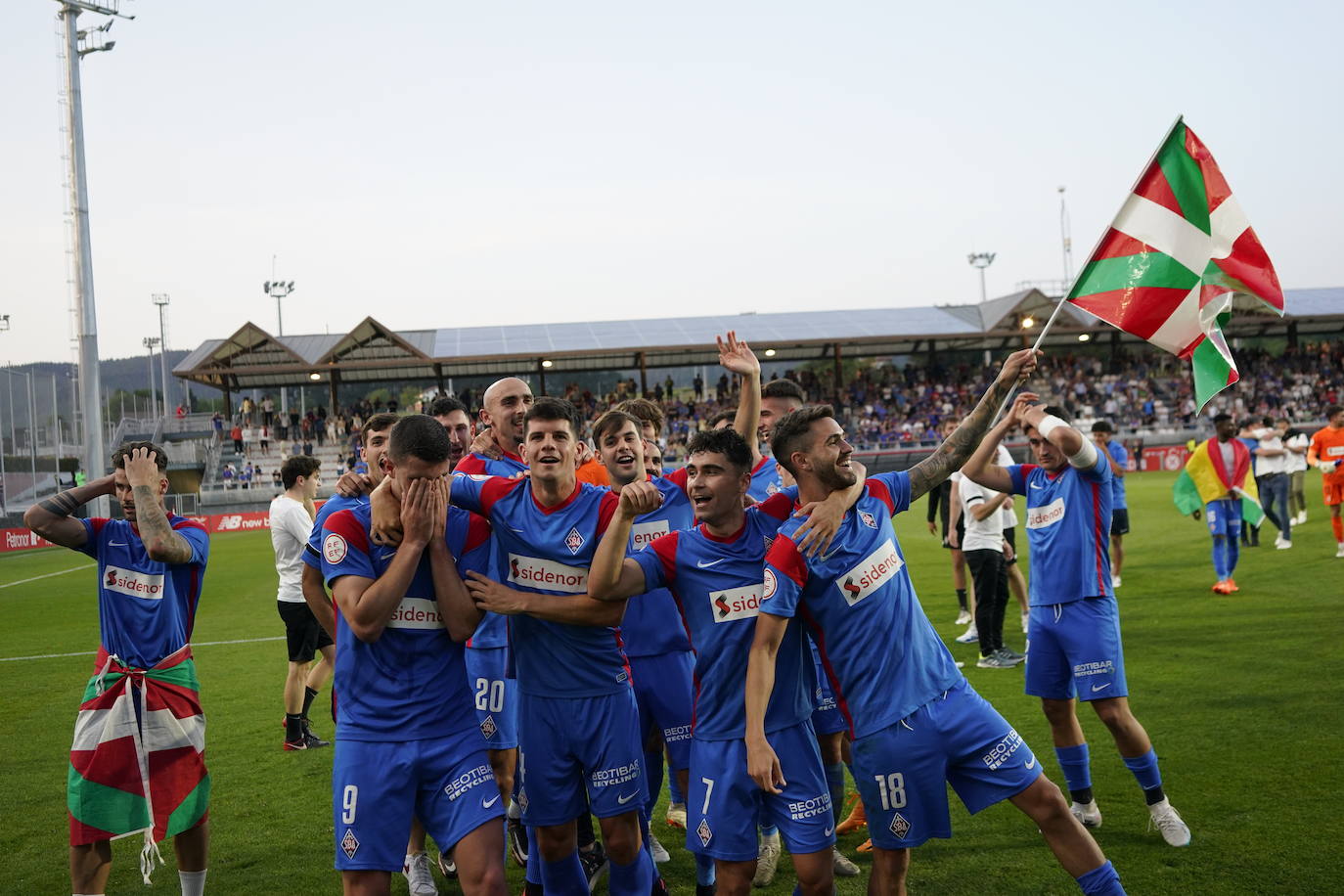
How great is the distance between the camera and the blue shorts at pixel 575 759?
4449 millimetres

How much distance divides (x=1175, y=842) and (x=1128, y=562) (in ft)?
41.5

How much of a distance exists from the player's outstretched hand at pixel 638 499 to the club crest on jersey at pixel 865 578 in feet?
2.78

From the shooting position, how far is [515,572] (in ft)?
15.0

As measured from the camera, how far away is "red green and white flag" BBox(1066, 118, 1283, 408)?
5434 mm

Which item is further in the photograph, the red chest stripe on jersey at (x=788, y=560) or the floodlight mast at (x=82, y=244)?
the floodlight mast at (x=82, y=244)

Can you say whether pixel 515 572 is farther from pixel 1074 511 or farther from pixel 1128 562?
pixel 1128 562

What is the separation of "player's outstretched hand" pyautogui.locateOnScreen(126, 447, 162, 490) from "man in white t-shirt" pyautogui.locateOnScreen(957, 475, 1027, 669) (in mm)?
7599

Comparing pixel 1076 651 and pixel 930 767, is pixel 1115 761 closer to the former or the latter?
pixel 1076 651

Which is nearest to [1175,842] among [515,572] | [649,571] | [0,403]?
[649,571]

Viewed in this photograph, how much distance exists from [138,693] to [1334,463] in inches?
671

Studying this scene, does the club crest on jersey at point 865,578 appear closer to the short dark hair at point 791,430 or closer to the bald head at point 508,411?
the short dark hair at point 791,430

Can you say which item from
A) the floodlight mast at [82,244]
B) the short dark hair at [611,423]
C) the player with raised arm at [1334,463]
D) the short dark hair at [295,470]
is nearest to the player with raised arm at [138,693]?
the short dark hair at [611,423]

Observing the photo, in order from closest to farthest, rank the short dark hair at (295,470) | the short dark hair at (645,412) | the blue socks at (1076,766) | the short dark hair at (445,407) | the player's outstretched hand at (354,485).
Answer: the player's outstretched hand at (354,485) < the blue socks at (1076,766) < the short dark hair at (445,407) < the short dark hair at (645,412) < the short dark hair at (295,470)

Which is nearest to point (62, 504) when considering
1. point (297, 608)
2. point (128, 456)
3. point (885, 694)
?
point (128, 456)
